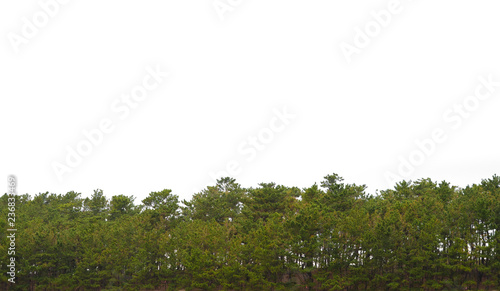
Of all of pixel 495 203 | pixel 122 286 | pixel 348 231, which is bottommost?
pixel 122 286

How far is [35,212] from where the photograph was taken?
62750 millimetres

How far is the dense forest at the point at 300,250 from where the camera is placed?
34.5m

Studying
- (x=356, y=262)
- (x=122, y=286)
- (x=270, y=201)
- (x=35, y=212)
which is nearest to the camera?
(x=356, y=262)

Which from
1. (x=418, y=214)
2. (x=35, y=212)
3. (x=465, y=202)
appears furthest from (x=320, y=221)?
(x=35, y=212)

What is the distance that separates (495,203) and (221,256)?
26.0 metres

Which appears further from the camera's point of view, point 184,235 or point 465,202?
point 184,235

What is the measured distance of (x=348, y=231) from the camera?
38000 mm

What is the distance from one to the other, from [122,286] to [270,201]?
21.2 meters

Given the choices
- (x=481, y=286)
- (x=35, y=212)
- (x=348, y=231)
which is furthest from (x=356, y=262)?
(x=35, y=212)

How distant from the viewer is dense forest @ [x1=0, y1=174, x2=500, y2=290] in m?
34.5

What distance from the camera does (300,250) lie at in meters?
37.6

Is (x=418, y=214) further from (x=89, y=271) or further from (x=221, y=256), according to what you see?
(x=89, y=271)

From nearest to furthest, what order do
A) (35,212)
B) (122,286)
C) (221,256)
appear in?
(221,256) → (122,286) → (35,212)

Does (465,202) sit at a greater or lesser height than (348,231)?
greater
